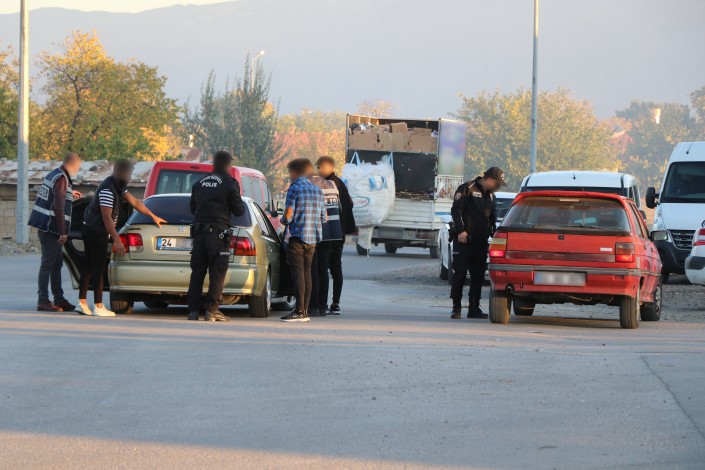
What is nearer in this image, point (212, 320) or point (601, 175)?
point (212, 320)

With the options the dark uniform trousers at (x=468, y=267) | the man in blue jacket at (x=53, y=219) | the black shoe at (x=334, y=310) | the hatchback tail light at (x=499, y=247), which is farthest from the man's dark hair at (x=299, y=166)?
the man in blue jacket at (x=53, y=219)

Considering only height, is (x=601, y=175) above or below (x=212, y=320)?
above

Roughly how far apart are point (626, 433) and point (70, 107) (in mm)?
64087

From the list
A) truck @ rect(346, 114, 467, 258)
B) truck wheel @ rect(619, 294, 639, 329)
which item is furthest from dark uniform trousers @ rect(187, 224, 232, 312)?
truck @ rect(346, 114, 467, 258)

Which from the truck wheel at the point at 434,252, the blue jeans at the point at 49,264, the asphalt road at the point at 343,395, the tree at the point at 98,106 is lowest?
the truck wheel at the point at 434,252

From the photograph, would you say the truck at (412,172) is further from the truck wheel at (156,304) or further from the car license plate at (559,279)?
the car license plate at (559,279)

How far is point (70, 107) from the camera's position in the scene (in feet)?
228

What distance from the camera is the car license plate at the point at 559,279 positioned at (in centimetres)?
1458

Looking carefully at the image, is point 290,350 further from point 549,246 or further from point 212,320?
point 549,246

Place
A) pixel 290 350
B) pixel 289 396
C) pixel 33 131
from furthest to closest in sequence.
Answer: pixel 33 131
pixel 290 350
pixel 289 396

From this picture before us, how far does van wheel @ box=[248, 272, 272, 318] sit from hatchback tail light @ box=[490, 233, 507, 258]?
2510 millimetres

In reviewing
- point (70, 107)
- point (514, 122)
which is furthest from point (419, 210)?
point (514, 122)

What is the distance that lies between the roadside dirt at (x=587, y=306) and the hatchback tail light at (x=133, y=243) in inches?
225

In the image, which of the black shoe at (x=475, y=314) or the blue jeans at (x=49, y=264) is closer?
the blue jeans at (x=49, y=264)
